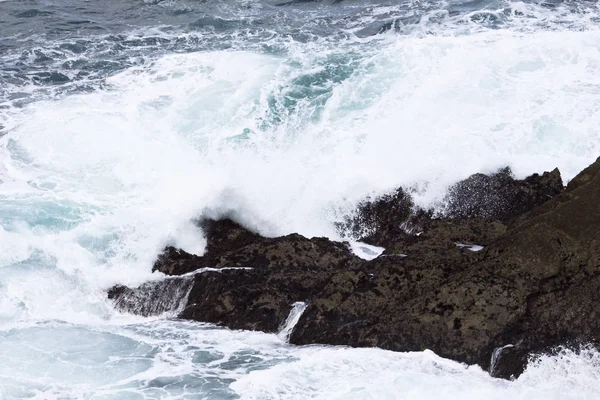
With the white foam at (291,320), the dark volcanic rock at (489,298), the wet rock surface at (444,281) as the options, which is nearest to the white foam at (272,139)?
the wet rock surface at (444,281)

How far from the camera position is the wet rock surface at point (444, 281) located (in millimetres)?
12141

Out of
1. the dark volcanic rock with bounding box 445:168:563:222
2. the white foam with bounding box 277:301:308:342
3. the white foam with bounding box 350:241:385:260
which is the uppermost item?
the dark volcanic rock with bounding box 445:168:563:222

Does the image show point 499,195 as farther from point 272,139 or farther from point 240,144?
point 240,144


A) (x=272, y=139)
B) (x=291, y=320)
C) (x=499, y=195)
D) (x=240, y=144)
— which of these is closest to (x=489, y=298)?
(x=291, y=320)

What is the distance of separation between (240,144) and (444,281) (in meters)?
7.72

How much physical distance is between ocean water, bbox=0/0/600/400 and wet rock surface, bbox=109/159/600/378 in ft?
1.08

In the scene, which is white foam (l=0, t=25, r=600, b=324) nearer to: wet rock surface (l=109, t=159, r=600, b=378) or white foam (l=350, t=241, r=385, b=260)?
white foam (l=350, t=241, r=385, b=260)

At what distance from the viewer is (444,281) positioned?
12914 millimetres

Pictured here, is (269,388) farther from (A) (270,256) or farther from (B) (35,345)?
(B) (35,345)

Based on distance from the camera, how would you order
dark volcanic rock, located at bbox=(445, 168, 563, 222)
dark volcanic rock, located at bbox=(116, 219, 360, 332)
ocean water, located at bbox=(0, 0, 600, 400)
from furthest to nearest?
dark volcanic rock, located at bbox=(445, 168, 563, 222) < dark volcanic rock, located at bbox=(116, 219, 360, 332) < ocean water, located at bbox=(0, 0, 600, 400)

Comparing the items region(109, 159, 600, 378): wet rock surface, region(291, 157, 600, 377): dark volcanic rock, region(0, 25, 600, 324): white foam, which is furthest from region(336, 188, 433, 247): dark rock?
region(291, 157, 600, 377): dark volcanic rock

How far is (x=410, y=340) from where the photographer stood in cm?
1259

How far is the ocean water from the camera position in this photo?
503 inches

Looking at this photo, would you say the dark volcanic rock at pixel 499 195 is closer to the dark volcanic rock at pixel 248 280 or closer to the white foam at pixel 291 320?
the dark volcanic rock at pixel 248 280
